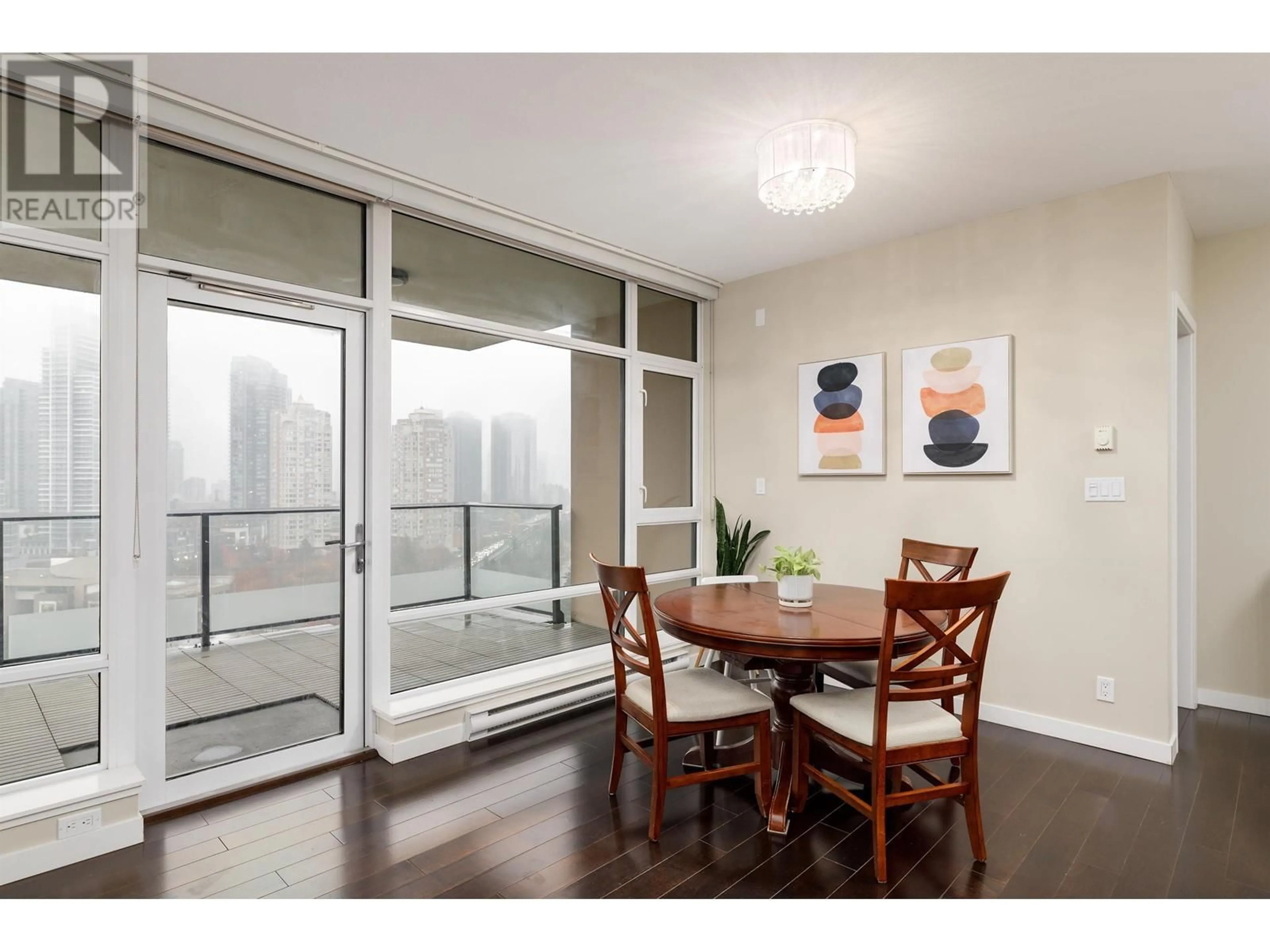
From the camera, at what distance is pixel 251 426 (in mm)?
2736

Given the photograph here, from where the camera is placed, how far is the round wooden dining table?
2.23 meters

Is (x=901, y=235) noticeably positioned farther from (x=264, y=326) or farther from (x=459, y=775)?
(x=459, y=775)

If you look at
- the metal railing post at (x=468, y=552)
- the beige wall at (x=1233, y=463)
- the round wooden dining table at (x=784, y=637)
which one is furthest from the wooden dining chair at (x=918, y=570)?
the metal railing post at (x=468, y=552)

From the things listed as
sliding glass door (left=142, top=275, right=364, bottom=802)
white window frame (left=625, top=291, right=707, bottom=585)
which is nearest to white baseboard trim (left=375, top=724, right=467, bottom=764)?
sliding glass door (left=142, top=275, right=364, bottom=802)

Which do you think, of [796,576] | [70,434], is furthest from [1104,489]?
[70,434]

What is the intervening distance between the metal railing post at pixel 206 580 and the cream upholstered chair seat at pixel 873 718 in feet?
7.34

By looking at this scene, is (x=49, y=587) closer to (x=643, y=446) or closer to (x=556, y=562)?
(x=556, y=562)

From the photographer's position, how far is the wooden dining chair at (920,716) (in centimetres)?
200

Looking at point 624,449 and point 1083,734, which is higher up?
point 624,449

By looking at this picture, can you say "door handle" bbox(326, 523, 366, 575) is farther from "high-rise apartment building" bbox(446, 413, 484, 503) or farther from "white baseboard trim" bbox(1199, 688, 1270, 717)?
"white baseboard trim" bbox(1199, 688, 1270, 717)

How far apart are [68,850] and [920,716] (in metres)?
2.73

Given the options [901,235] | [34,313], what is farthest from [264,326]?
[901,235]

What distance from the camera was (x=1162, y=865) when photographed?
212 cm

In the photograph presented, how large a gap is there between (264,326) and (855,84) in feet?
7.97
